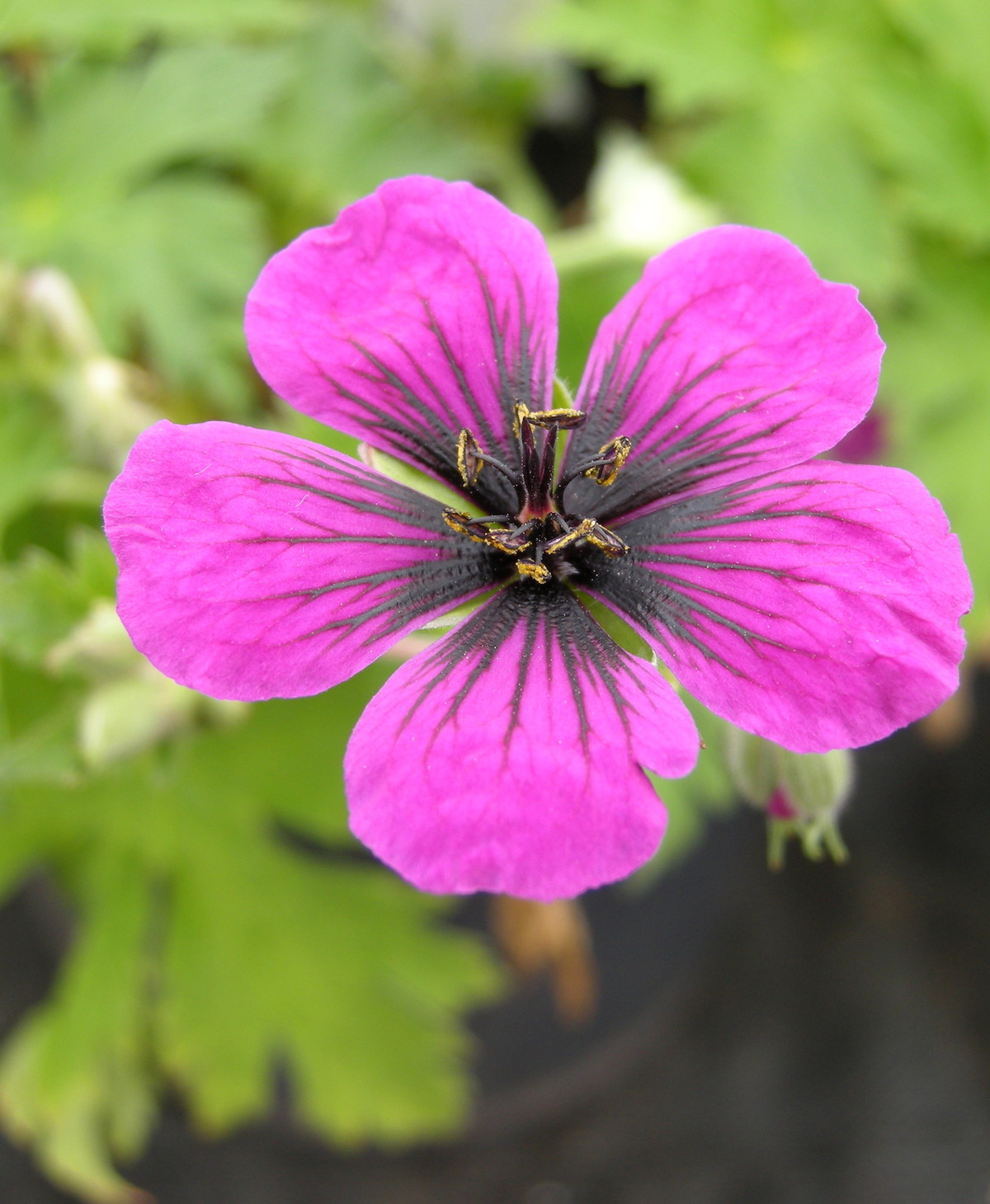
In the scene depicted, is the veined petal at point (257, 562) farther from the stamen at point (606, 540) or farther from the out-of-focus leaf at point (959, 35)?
the out-of-focus leaf at point (959, 35)

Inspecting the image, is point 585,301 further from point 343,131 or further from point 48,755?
point 48,755

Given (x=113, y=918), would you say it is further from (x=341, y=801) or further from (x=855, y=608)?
(x=855, y=608)

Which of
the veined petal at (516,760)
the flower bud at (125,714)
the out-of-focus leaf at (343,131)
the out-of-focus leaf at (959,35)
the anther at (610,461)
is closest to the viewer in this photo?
the veined petal at (516,760)

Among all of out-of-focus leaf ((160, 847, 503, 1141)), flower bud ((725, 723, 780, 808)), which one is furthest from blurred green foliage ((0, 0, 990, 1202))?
flower bud ((725, 723, 780, 808))

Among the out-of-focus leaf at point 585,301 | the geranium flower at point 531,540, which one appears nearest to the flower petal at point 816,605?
the geranium flower at point 531,540

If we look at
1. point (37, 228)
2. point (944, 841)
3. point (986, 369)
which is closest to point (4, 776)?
point (37, 228)

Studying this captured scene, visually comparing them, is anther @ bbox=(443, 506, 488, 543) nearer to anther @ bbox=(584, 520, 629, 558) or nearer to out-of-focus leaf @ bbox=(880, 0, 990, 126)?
anther @ bbox=(584, 520, 629, 558)
